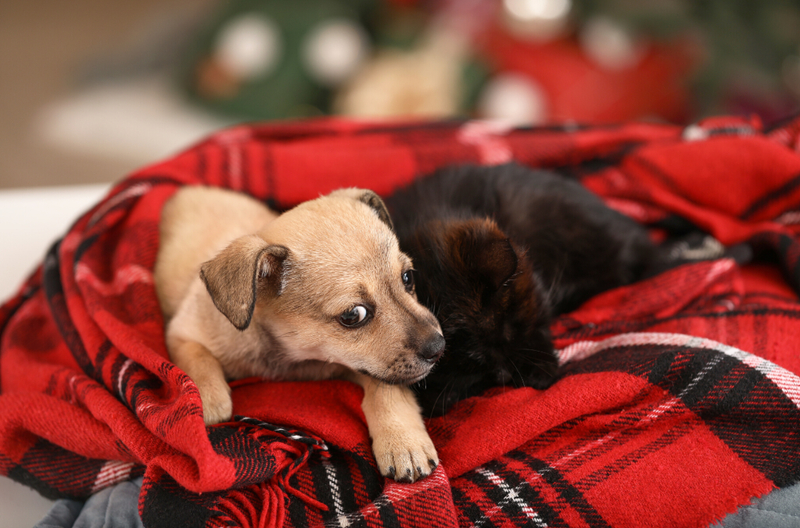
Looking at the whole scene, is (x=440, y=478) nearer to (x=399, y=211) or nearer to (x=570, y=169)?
(x=399, y=211)

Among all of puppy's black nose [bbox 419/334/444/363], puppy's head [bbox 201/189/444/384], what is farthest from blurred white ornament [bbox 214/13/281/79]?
puppy's black nose [bbox 419/334/444/363]

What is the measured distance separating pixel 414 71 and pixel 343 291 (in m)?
3.89

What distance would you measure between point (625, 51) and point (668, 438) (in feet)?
14.3

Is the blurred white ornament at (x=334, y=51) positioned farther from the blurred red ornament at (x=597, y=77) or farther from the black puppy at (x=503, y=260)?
the black puppy at (x=503, y=260)

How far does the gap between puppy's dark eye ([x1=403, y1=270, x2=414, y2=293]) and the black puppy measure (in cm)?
3

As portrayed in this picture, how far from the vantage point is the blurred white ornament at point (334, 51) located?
5.17 m

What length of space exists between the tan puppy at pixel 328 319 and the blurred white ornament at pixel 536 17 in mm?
3895

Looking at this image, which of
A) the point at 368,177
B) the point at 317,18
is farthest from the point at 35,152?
the point at 368,177

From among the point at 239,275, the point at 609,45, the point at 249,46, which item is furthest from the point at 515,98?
the point at 239,275

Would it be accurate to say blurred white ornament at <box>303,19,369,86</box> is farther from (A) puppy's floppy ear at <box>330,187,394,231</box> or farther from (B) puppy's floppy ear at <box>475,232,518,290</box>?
(B) puppy's floppy ear at <box>475,232,518,290</box>

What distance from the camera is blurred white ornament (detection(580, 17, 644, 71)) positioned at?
16.7 feet

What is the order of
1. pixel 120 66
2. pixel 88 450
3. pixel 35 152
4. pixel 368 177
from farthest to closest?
pixel 120 66 → pixel 35 152 → pixel 368 177 → pixel 88 450

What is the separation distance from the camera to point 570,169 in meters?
2.96

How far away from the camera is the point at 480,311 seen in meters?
1.83
